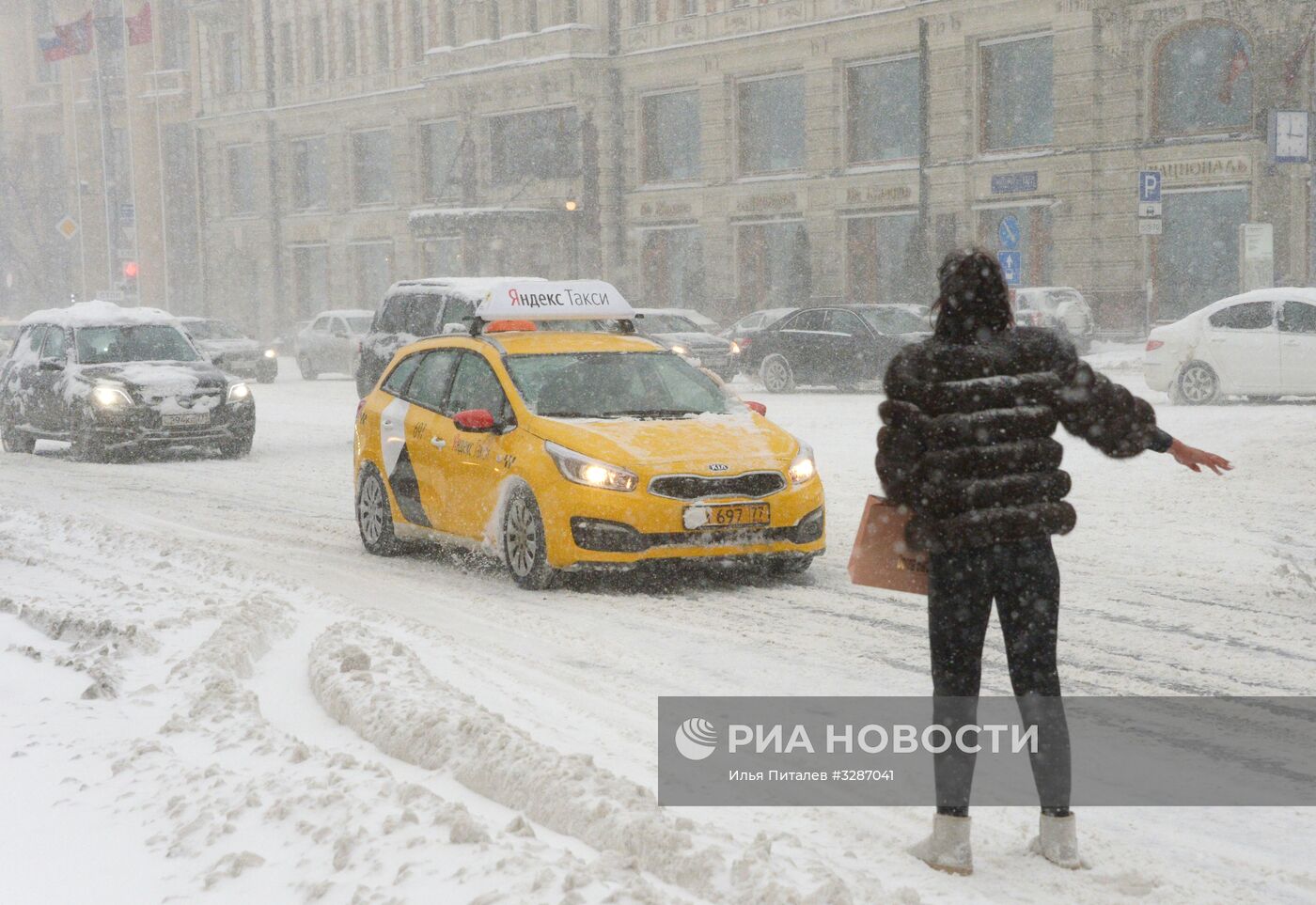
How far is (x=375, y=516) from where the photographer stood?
11.1 m

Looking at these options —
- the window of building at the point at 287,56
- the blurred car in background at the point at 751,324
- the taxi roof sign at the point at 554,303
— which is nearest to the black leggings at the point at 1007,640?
the taxi roof sign at the point at 554,303

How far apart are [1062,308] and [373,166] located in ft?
97.1

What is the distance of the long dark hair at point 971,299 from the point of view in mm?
4492

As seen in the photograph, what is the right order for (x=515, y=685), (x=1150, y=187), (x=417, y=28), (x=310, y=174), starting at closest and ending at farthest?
(x=515, y=685), (x=1150, y=187), (x=417, y=28), (x=310, y=174)

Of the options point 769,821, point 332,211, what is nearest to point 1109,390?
point 769,821

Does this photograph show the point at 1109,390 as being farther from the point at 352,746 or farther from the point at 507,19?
the point at 507,19

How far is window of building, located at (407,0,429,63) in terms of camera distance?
173 ft

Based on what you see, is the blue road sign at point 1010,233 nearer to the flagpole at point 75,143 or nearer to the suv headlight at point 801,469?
the suv headlight at point 801,469

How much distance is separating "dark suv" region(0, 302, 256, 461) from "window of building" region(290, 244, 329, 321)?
1516 inches

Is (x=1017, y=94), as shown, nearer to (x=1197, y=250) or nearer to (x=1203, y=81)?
(x=1203, y=81)

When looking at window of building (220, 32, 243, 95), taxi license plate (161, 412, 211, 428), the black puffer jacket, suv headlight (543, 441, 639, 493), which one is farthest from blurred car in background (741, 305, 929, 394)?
window of building (220, 32, 243, 95)

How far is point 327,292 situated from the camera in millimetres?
57875

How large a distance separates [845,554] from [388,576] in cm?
292

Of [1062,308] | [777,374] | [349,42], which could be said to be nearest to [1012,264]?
[777,374]
